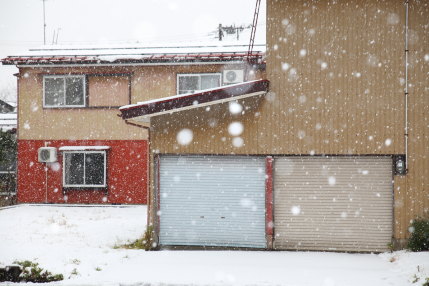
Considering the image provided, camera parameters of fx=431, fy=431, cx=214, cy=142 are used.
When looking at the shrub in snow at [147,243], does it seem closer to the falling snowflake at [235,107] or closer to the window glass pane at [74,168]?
the falling snowflake at [235,107]

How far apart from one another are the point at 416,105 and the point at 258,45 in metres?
8.40

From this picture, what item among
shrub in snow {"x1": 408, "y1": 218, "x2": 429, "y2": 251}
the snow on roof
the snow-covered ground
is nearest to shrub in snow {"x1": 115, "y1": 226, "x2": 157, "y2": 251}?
the snow-covered ground

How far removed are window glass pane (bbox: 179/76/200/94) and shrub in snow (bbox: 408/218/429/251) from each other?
31.1 feet

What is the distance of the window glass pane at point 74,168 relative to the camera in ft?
55.4

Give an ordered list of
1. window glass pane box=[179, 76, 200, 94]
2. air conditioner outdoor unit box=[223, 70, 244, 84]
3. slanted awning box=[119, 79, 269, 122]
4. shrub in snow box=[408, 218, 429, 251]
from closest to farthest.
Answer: shrub in snow box=[408, 218, 429, 251], slanted awning box=[119, 79, 269, 122], air conditioner outdoor unit box=[223, 70, 244, 84], window glass pane box=[179, 76, 200, 94]

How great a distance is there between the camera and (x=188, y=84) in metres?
16.6

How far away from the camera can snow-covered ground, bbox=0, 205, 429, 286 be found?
25.3 ft

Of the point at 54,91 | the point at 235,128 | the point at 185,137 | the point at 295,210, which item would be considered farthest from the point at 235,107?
the point at 54,91

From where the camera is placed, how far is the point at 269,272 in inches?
325

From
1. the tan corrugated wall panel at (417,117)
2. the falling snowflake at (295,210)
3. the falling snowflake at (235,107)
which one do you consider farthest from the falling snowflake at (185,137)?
the tan corrugated wall panel at (417,117)

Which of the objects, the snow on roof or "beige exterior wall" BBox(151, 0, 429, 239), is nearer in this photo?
"beige exterior wall" BBox(151, 0, 429, 239)

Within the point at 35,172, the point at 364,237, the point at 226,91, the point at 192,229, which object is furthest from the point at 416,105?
the point at 35,172

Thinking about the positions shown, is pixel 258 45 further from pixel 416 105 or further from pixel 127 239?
pixel 127 239

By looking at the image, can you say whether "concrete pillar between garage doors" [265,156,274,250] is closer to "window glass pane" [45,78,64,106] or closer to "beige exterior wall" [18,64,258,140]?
"beige exterior wall" [18,64,258,140]
